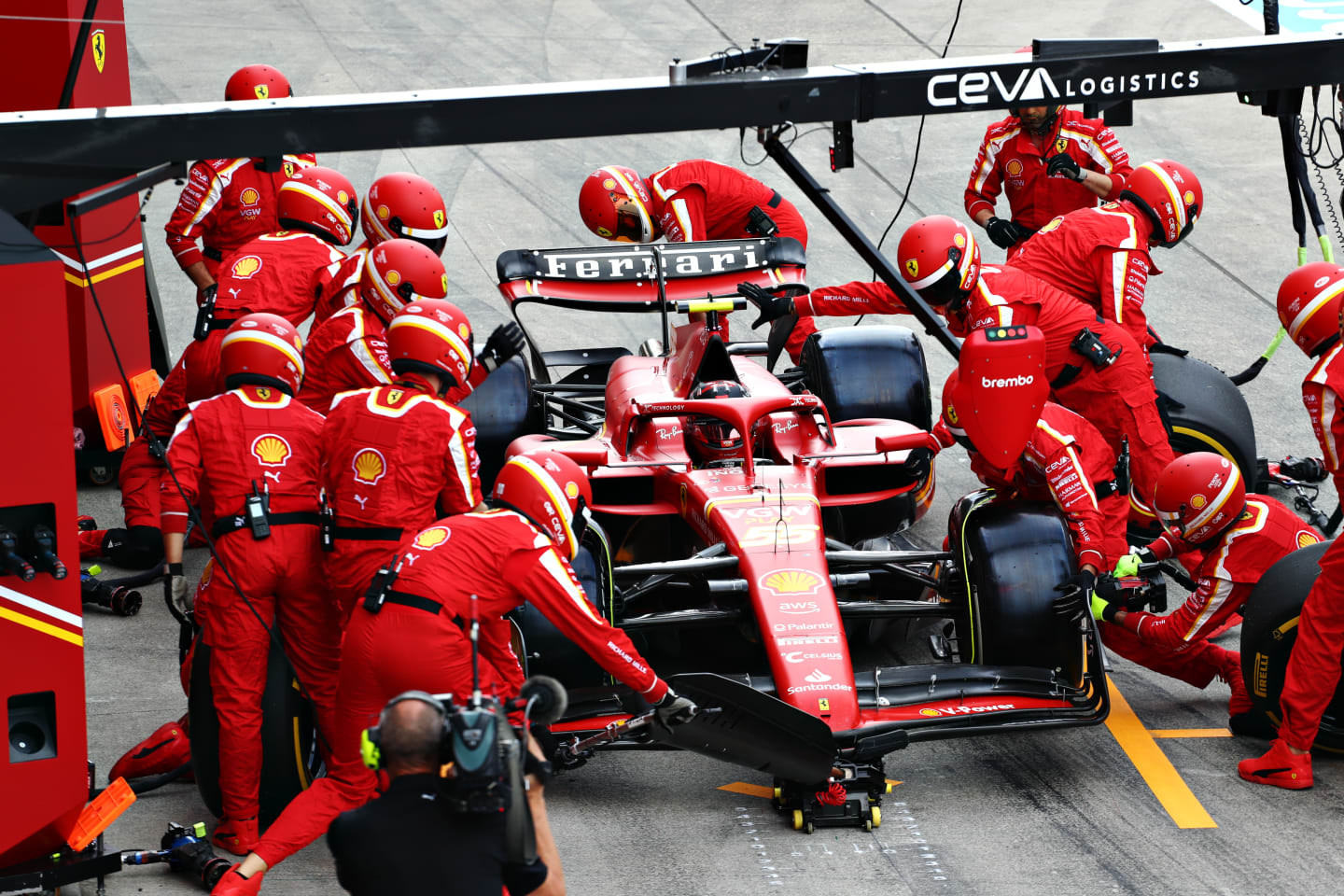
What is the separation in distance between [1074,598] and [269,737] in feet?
11.1

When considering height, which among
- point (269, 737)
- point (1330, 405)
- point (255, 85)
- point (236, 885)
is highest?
point (255, 85)

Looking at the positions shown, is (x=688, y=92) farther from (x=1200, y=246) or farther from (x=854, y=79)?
(x=1200, y=246)

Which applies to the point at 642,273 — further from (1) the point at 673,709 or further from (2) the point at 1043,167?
(1) the point at 673,709

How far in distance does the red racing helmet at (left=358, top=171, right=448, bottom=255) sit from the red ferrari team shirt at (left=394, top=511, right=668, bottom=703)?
3679 mm

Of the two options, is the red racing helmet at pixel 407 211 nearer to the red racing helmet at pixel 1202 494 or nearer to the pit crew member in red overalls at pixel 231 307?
the pit crew member in red overalls at pixel 231 307

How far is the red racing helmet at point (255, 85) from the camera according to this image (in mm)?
10391

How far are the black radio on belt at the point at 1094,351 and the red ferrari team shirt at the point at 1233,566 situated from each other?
5.04 feet

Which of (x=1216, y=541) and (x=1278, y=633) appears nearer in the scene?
(x=1278, y=633)

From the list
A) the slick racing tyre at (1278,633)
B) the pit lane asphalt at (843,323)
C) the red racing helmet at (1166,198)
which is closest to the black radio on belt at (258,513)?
the pit lane asphalt at (843,323)

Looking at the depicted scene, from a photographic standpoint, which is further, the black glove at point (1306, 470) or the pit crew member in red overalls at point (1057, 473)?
the black glove at point (1306, 470)

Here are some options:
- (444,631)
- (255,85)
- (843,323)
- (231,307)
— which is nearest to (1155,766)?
(444,631)

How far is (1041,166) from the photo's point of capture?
11.4 m

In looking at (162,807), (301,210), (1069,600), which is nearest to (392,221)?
(301,210)

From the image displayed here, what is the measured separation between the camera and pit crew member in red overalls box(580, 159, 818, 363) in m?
10.6
